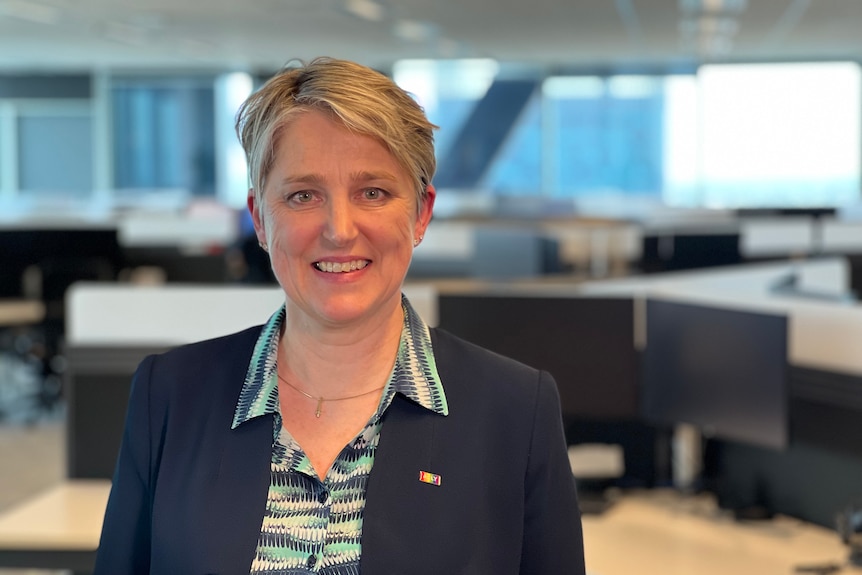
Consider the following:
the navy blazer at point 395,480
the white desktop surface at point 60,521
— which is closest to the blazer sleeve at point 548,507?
the navy blazer at point 395,480

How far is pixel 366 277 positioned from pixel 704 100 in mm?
14573

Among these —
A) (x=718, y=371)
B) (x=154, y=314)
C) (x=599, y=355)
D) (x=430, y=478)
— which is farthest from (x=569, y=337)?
(x=430, y=478)

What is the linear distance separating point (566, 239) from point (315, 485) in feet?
19.4

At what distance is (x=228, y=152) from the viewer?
16531mm

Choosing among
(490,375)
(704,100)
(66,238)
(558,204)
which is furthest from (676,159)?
(490,375)

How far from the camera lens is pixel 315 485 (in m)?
1.25

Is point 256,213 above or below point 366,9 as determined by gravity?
below

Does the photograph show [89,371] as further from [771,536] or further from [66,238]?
[66,238]

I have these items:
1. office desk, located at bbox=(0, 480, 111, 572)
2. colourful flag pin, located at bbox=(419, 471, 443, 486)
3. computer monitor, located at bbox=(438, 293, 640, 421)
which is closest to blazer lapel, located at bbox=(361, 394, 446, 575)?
colourful flag pin, located at bbox=(419, 471, 443, 486)

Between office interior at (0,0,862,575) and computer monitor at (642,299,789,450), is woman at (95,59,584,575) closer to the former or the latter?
office interior at (0,0,862,575)

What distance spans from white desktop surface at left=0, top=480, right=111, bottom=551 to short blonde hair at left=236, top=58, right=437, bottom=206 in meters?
1.28

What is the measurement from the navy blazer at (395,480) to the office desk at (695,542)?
1.08m

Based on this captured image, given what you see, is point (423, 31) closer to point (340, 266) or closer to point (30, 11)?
point (30, 11)

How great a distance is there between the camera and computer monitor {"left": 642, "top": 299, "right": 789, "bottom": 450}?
2.50 meters
